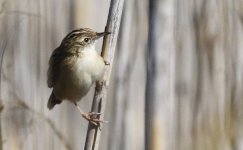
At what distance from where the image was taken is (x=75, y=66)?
120 inches

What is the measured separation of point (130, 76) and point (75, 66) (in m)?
0.77

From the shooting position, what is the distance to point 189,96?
386cm

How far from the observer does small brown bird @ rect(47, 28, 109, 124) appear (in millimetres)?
2961

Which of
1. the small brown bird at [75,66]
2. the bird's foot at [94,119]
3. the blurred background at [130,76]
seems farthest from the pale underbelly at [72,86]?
the blurred background at [130,76]

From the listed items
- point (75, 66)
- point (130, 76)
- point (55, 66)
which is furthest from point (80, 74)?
point (130, 76)

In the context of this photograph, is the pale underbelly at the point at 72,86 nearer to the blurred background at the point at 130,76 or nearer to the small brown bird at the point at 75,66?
the small brown bird at the point at 75,66

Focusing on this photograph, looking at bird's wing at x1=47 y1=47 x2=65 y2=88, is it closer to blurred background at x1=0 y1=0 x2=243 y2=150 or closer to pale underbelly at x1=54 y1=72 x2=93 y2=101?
pale underbelly at x1=54 y1=72 x2=93 y2=101

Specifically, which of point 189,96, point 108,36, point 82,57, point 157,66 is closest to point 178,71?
point 189,96

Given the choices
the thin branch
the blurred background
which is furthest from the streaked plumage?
the blurred background

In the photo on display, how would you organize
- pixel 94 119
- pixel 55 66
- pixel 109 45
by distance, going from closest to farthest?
pixel 109 45 → pixel 94 119 → pixel 55 66

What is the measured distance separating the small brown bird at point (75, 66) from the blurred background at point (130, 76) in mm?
494

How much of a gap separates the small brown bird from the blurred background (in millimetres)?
494

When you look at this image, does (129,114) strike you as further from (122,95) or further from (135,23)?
(135,23)

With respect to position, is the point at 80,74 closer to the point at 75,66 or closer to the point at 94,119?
the point at 75,66
